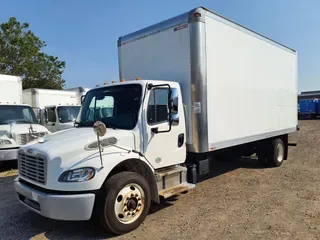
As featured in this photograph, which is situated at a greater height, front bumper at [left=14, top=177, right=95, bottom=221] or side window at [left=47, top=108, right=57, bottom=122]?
side window at [left=47, top=108, right=57, bottom=122]

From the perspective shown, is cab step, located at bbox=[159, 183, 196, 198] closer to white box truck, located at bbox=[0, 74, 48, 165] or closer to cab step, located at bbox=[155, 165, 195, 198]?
cab step, located at bbox=[155, 165, 195, 198]

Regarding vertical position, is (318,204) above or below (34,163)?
below

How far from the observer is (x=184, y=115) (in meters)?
5.74

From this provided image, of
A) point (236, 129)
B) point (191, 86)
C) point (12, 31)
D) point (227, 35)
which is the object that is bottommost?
point (236, 129)

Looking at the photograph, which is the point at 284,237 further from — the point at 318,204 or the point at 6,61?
the point at 6,61

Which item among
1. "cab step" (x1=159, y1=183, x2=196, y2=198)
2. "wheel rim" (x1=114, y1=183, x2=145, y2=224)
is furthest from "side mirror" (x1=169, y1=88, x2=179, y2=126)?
"wheel rim" (x1=114, y1=183, x2=145, y2=224)

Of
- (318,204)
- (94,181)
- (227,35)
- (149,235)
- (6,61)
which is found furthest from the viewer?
(6,61)

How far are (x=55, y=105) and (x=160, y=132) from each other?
925cm

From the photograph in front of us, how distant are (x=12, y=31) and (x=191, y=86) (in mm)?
26156

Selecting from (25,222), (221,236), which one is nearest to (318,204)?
(221,236)

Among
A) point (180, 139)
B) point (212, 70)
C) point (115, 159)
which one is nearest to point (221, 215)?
point (180, 139)

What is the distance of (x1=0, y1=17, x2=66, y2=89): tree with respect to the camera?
26.1 meters

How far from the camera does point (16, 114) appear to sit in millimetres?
10828

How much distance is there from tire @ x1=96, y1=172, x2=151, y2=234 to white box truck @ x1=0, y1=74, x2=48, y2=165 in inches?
230
